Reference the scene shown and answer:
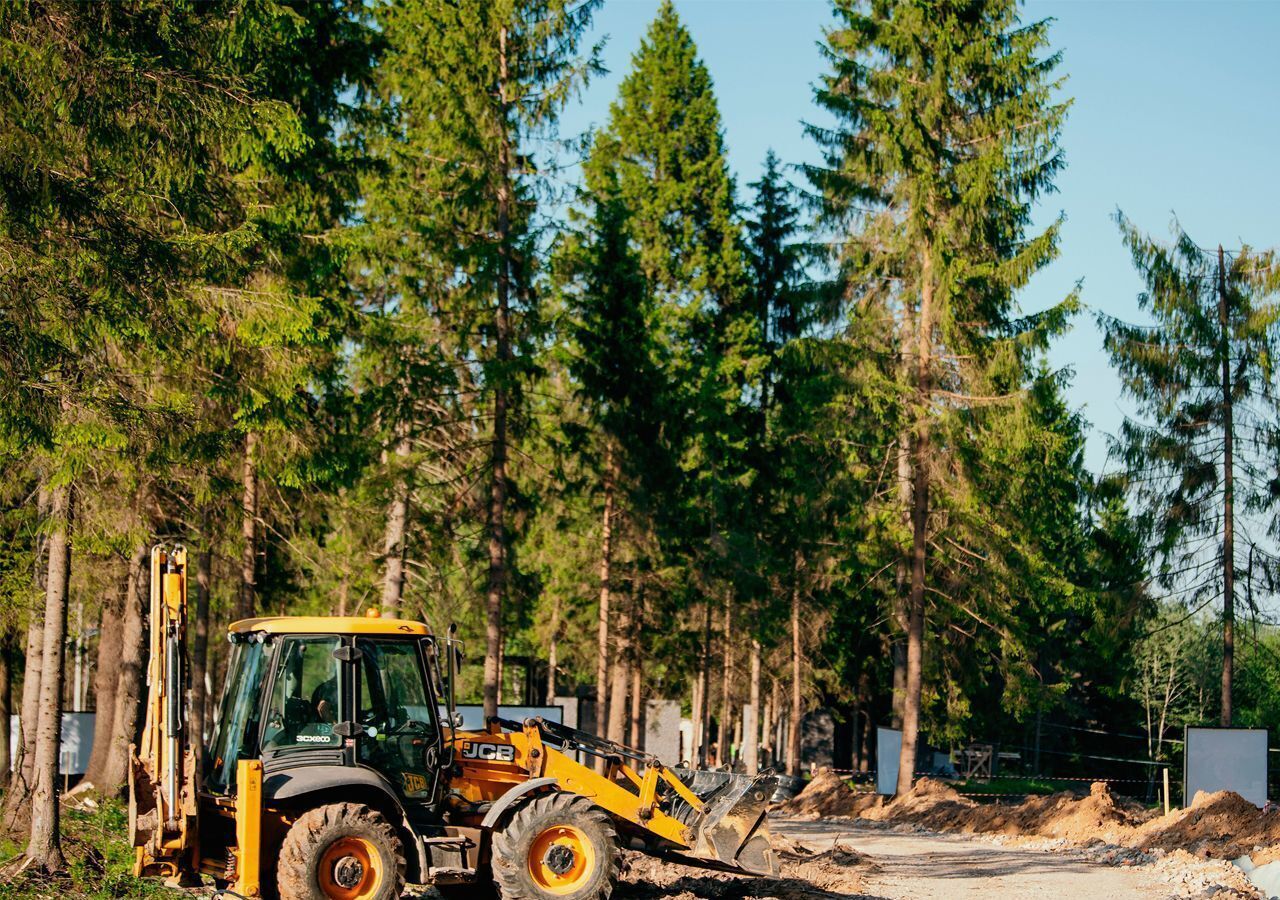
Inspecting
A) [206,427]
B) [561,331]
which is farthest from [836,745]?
[206,427]

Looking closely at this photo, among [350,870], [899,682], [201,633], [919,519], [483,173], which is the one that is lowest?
[350,870]

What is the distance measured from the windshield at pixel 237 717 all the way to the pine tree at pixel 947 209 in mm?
17399

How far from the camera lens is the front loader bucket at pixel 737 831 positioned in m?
11.6

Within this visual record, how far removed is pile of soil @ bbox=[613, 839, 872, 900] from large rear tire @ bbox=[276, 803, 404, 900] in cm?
277

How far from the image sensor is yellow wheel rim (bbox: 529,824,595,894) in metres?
11.1

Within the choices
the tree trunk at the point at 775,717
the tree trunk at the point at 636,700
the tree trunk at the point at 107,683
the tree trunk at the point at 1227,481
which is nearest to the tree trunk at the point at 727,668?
the tree trunk at the point at 775,717

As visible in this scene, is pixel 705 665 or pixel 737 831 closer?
pixel 737 831

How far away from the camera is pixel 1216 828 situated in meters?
17.8

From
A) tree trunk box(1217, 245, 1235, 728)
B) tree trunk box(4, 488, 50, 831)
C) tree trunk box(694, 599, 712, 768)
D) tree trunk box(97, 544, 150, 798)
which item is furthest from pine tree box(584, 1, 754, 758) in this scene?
tree trunk box(4, 488, 50, 831)

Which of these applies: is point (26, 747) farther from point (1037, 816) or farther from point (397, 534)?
point (1037, 816)

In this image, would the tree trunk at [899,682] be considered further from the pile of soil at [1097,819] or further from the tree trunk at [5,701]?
the tree trunk at [5,701]

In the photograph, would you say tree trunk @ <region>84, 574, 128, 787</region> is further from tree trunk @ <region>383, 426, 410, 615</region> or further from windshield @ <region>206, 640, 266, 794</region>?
windshield @ <region>206, 640, 266, 794</region>

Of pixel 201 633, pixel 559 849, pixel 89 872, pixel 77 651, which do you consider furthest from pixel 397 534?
pixel 77 651

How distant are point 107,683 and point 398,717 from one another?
1116 cm
